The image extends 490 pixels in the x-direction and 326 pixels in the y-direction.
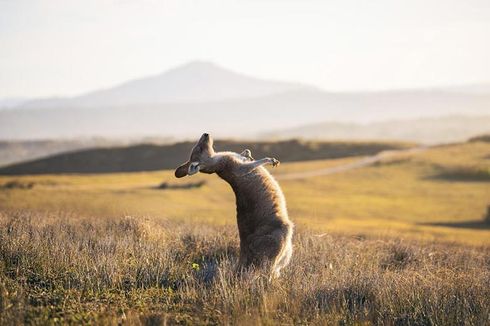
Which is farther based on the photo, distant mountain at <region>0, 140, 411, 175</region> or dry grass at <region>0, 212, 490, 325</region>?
distant mountain at <region>0, 140, 411, 175</region>

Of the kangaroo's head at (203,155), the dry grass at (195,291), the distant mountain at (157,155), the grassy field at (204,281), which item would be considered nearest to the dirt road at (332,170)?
Answer: the distant mountain at (157,155)

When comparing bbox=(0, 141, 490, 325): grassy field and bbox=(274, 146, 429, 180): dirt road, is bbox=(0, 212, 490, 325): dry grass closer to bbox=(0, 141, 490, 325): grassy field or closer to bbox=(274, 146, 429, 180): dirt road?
bbox=(0, 141, 490, 325): grassy field

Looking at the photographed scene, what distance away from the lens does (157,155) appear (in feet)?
379

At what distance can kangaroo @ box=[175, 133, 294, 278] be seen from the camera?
7859 millimetres

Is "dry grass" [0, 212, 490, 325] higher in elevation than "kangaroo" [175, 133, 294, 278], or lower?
lower

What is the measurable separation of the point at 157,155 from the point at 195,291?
109225 millimetres

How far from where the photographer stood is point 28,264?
27.4ft

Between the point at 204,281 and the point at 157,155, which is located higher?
the point at 204,281

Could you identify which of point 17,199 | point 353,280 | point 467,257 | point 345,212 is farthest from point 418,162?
point 353,280

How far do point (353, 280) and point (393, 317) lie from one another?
45.3 inches

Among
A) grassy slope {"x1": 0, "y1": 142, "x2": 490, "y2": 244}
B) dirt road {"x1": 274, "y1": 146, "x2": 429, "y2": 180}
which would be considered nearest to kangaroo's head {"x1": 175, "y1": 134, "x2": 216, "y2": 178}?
grassy slope {"x1": 0, "y1": 142, "x2": 490, "y2": 244}

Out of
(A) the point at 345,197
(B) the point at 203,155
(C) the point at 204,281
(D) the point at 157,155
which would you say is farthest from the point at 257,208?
(D) the point at 157,155

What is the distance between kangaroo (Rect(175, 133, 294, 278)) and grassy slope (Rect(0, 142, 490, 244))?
2266 cm

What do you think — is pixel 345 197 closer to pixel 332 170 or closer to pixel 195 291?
pixel 332 170
